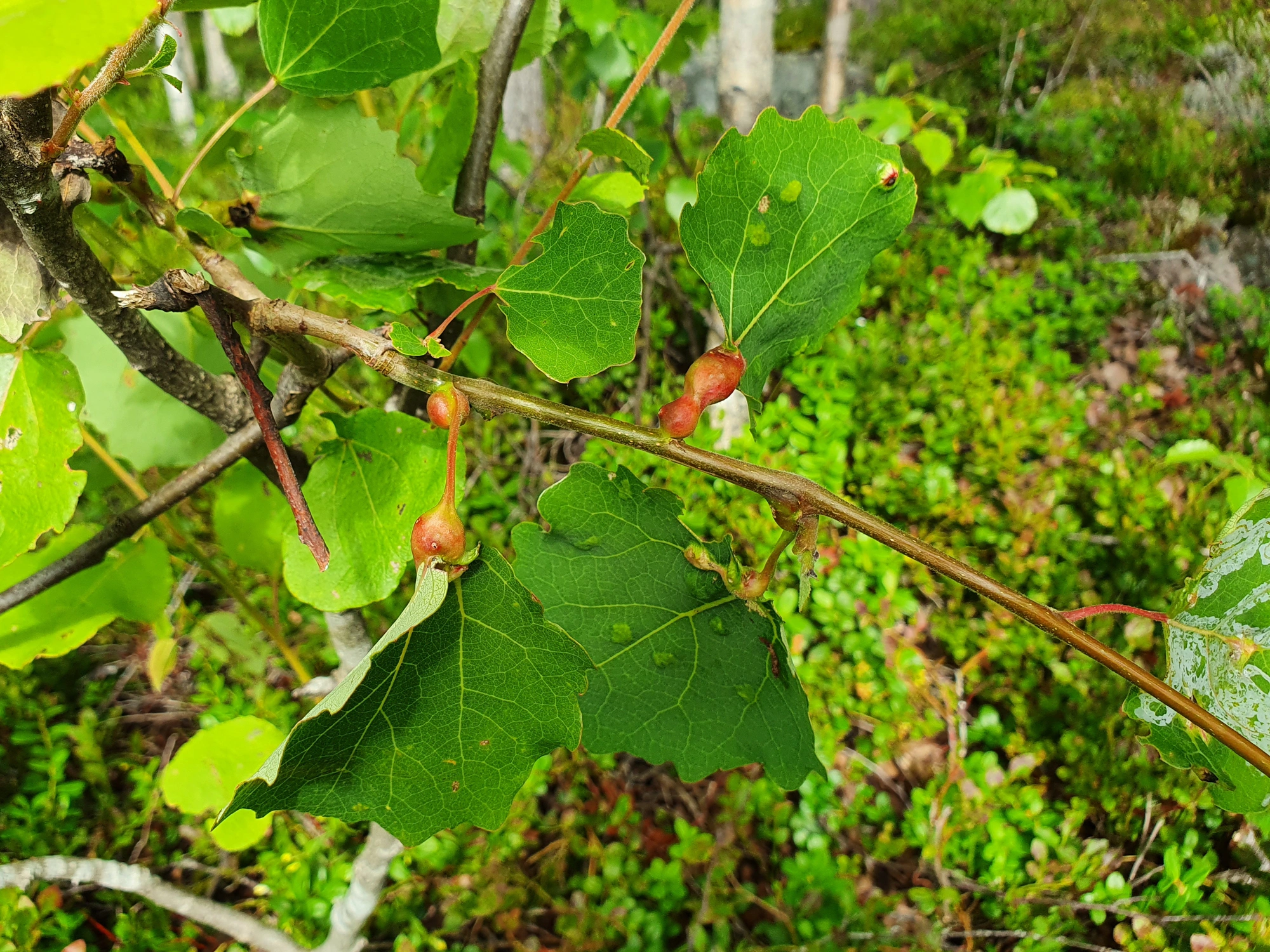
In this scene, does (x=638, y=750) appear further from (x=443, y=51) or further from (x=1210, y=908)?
(x=1210, y=908)

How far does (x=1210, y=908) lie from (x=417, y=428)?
1.48 meters

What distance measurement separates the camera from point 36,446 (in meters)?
0.39

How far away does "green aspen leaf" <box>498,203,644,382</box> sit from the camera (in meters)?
0.34

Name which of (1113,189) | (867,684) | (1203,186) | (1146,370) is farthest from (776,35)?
(867,684)

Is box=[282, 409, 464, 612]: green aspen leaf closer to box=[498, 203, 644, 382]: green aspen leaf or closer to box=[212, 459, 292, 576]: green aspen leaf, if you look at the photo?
box=[498, 203, 644, 382]: green aspen leaf

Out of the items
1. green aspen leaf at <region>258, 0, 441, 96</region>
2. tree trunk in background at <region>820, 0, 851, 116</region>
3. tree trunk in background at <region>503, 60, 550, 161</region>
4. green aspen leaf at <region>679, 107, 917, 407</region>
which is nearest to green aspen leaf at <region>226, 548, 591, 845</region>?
green aspen leaf at <region>679, 107, 917, 407</region>

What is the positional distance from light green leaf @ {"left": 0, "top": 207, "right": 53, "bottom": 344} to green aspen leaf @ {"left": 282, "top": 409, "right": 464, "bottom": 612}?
0.15m

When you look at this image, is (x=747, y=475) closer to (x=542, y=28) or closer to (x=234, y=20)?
(x=542, y=28)

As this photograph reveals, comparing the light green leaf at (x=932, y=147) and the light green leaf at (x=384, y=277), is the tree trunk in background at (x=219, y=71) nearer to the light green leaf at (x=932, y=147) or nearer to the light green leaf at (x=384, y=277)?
the light green leaf at (x=932, y=147)

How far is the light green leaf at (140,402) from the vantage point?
60 centimetres

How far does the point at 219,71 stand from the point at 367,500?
5.52 meters

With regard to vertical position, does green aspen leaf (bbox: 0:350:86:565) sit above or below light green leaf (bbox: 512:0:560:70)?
below

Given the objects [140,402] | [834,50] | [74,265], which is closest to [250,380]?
[74,265]

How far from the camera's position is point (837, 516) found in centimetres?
33
